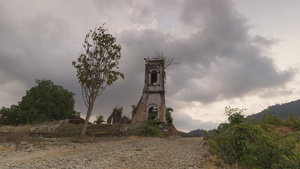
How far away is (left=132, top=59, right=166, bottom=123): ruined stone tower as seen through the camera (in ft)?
76.2

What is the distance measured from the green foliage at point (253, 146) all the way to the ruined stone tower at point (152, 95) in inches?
629

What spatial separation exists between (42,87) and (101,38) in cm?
2254

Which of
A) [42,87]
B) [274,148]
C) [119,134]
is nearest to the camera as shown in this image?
[274,148]

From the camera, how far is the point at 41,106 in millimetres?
31656

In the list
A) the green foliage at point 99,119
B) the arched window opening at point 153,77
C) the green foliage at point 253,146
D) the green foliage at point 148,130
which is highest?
the arched window opening at point 153,77

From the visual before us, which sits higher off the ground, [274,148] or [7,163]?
[274,148]

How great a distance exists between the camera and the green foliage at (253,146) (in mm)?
4113

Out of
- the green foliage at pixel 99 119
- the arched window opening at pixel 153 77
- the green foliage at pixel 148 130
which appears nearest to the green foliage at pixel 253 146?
the green foliage at pixel 148 130

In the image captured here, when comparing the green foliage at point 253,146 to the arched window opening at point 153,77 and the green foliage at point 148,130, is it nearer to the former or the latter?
the green foliage at point 148,130

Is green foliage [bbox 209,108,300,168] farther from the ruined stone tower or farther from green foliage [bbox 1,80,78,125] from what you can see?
green foliage [bbox 1,80,78,125]

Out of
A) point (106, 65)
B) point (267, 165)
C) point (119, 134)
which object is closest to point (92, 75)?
point (106, 65)

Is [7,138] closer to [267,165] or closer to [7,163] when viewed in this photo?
[7,163]

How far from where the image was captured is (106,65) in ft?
60.1

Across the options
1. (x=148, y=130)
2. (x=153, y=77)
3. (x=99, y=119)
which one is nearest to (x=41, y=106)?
(x=99, y=119)
